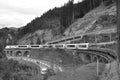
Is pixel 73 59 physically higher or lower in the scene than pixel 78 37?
lower

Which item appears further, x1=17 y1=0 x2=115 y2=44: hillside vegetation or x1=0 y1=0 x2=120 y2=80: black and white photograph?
x1=17 y1=0 x2=115 y2=44: hillside vegetation

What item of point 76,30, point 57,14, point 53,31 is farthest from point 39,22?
point 76,30

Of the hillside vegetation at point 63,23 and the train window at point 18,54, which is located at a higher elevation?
the hillside vegetation at point 63,23

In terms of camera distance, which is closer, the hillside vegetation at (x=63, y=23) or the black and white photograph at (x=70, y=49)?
the black and white photograph at (x=70, y=49)

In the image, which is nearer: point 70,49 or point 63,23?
point 70,49

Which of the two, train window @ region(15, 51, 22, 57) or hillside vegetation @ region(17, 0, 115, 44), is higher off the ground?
hillside vegetation @ region(17, 0, 115, 44)

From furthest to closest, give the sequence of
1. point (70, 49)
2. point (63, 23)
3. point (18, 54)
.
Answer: point (63, 23)
point (18, 54)
point (70, 49)

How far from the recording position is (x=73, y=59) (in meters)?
57.7

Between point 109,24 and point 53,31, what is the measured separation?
1827 inches

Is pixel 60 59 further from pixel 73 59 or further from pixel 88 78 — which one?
pixel 88 78

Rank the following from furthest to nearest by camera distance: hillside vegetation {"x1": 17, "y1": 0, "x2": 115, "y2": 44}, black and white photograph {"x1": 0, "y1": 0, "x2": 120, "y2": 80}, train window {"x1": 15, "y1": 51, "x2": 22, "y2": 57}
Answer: hillside vegetation {"x1": 17, "y1": 0, "x2": 115, "y2": 44}
train window {"x1": 15, "y1": 51, "x2": 22, "y2": 57}
black and white photograph {"x1": 0, "y1": 0, "x2": 120, "y2": 80}

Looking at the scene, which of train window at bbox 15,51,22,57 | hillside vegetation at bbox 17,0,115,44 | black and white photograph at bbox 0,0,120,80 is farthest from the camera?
hillside vegetation at bbox 17,0,115,44

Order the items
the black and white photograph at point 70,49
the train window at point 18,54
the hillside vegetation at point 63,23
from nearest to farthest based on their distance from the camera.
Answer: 1. the black and white photograph at point 70,49
2. the train window at point 18,54
3. the hillside vegetation at point 63,23

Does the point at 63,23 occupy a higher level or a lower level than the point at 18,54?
higher
